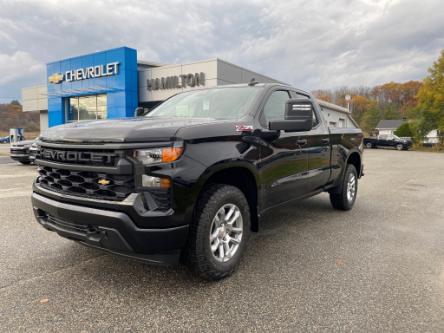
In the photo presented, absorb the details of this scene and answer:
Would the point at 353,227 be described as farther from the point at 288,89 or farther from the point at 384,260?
the point at 288,89

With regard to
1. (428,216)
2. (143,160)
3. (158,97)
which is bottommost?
(428,216)

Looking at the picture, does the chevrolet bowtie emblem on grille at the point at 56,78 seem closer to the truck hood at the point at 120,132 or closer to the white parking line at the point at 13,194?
the white parking line at the point at 13,194

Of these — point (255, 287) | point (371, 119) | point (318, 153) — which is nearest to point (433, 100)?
point (318, 153)

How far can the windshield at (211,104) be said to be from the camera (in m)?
3.58

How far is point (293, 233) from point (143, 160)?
2.74m

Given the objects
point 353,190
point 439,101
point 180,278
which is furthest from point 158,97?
point 439,101

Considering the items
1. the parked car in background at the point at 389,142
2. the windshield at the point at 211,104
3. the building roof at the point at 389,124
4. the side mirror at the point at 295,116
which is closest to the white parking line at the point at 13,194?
the windshield at the point at 211,104

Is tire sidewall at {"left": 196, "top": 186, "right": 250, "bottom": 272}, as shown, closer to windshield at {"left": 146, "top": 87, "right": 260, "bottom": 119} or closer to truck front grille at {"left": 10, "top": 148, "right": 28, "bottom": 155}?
windshield at {"left": 146, "top": 87, "right": 260, "bottom": 119}

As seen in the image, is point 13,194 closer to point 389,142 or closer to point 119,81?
point 119,81

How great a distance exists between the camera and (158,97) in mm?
23312

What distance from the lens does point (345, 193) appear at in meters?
5.68

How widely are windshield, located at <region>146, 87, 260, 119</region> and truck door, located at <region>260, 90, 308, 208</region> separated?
0.25 meters

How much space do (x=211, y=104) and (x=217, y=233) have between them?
1.60 meters

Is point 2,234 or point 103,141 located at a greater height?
point 103,141
